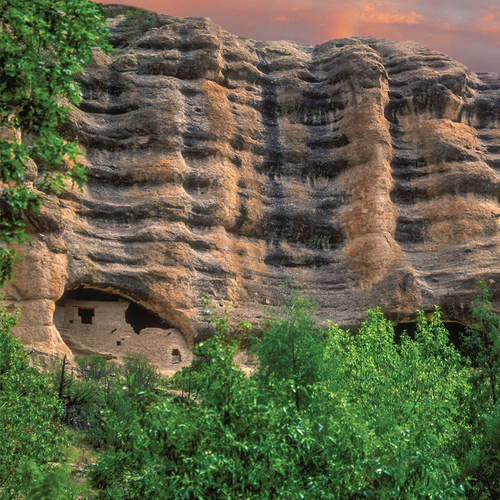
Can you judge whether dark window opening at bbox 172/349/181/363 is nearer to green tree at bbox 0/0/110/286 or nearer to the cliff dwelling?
the cliff dwelling

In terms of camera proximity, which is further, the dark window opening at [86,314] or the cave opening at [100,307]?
the dark window opening at [86,314]

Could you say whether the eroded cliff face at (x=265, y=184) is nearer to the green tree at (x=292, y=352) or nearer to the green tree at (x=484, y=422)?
the green tree at (x=292, y=352)

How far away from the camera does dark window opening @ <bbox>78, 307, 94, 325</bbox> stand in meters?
20.9

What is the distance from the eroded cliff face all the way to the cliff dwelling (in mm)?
715

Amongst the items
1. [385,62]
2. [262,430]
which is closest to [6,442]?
[262,430]

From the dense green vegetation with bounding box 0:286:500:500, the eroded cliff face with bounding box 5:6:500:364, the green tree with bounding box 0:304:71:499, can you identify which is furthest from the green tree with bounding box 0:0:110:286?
the eroded cliff face with bounding box 5:6:500:364

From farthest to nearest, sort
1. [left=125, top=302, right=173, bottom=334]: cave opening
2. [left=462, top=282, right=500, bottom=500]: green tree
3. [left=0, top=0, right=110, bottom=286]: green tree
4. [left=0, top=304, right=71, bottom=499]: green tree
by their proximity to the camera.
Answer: [left=125, top=302, right=173, bottom=334]: cave opening, [left=462, top=282, right=500, bottom=500]: green tree, [left=0, top=304, right=71, bottom=499]: green tree, [left=0, top=0, right=110, bottom=286]: green tree

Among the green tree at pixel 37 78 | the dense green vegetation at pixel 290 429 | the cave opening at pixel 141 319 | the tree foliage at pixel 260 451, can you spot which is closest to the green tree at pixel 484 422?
the dense green vegetation at pixel 290 429

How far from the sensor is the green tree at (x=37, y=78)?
5566 mm

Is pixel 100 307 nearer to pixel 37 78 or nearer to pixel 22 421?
pixel 22 421

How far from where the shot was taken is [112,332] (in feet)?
67.5

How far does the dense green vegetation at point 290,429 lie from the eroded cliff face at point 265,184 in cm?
921

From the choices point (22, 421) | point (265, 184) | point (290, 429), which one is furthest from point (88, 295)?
point (290, 429)

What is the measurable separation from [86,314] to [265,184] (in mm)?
9835
